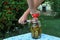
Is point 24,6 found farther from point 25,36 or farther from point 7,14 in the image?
point 25,36

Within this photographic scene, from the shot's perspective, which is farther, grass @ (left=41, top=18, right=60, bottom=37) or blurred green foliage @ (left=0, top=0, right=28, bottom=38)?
grass @ (left=41, top=18, right=60, bottom=37)

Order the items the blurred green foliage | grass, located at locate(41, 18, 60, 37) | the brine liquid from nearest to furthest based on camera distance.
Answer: the brine liquid
the blurred green foliage
grass, located at locate(41, 18, 60, 37)

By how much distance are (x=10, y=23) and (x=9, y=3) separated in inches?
15.8

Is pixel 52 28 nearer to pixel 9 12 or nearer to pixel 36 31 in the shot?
pixel 9 12

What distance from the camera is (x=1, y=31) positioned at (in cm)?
498

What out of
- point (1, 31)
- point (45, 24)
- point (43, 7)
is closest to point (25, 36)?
point (1, 31)

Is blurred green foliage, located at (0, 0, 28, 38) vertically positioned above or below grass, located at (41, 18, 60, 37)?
above

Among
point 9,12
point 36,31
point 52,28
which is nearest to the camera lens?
point 36,31

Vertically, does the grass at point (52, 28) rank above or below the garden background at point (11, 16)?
below

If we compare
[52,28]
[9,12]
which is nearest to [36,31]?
[9,12]

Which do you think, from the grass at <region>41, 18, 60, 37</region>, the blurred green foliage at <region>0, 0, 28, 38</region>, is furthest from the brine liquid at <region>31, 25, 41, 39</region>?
the grass at <region>41, 18, 60, 37</region>

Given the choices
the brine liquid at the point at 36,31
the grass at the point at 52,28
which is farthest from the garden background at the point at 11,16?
the brine liquid at the point at 36,31

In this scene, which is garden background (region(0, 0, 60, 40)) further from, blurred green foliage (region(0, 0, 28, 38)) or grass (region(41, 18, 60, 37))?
grass (region(41, 18, 60, 37))

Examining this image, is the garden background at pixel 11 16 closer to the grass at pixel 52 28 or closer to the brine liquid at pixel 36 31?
the grass at pixel 52 28
